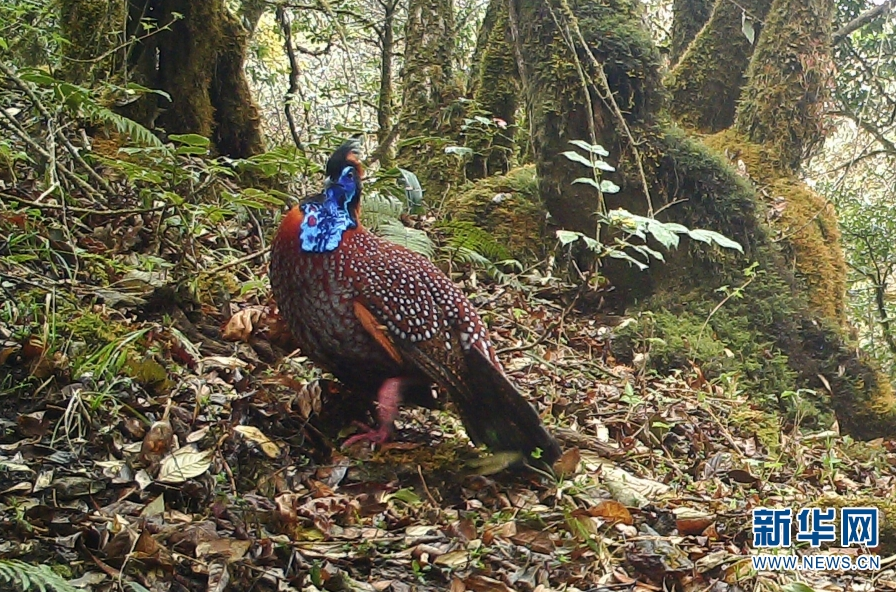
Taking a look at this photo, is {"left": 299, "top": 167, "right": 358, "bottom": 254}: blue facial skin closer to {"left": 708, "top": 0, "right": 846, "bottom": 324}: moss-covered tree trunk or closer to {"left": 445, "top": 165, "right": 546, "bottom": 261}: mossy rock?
{"left": 445, "top": 165, "right": 546, "bottom": 261}: mossy rock

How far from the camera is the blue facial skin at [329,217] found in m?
1.88

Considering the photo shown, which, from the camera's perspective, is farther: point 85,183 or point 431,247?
point 431,247

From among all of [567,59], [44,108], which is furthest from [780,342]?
[44,108]

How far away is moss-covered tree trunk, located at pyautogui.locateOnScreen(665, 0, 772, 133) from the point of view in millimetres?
4965

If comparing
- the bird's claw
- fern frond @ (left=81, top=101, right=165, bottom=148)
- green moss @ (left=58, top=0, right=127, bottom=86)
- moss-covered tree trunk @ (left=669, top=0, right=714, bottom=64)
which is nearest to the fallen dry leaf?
the bird's claw

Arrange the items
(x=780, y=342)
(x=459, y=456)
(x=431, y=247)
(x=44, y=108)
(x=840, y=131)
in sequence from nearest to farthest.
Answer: (x=459, y=456)
(x=44, y=108)
(x=431, y=247)
(x=780, y=342)
(x=840, y=131)

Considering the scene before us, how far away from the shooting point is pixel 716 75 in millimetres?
4992

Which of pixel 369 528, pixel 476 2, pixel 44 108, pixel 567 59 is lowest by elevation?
pixel 369 528

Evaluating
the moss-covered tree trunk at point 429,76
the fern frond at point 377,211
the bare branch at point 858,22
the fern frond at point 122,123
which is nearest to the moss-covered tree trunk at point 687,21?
the bare branch at point 858,22

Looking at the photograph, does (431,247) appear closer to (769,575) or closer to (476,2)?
(769,575)

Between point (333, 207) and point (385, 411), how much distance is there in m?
0.48

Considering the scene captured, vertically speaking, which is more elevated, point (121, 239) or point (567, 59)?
point (567, 59)

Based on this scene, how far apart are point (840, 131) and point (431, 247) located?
5407 mm

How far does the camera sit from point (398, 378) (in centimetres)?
194
